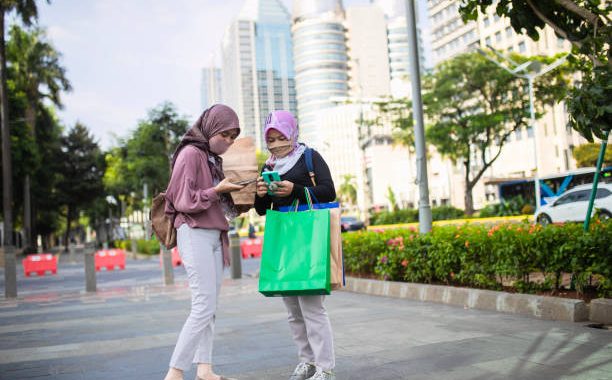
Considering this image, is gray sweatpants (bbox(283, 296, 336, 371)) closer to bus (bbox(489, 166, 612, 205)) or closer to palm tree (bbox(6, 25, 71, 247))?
bus (bbox(489, 166, 612, 205))

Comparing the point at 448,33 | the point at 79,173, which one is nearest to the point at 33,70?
the point at 79,173

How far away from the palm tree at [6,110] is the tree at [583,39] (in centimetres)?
1957

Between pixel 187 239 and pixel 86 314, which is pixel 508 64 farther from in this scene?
pixel 187 239

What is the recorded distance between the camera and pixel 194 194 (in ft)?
12.0

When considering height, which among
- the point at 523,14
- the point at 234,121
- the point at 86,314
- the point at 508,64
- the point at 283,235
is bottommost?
the point at 86,314

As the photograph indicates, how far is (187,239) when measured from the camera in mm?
3684

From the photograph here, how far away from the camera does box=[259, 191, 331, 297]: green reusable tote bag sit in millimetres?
3521

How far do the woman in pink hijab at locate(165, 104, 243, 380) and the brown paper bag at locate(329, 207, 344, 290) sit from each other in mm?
615

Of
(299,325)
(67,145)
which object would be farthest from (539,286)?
(67,145)

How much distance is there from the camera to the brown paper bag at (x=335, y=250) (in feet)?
11.8

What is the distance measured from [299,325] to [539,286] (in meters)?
3.74

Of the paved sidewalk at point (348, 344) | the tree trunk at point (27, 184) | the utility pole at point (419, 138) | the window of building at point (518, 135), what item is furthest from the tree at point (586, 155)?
the paved sidewalk at point (348, 344)

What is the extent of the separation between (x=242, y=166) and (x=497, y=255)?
4166 millimetres

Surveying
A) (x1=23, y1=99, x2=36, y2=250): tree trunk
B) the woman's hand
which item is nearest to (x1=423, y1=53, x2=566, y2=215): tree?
(x1=23, y1=99, x2=36, y2=250): tree trunk
